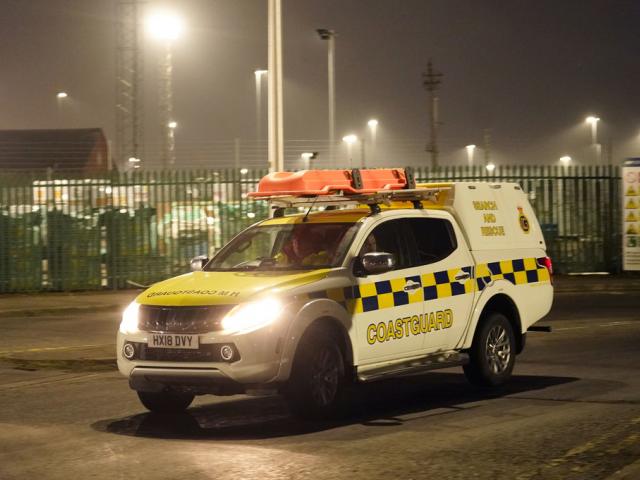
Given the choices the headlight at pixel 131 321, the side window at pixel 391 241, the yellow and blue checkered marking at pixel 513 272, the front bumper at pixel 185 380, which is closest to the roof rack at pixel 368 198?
the side window at pixel 391 241

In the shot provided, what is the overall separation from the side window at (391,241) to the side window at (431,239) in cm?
12

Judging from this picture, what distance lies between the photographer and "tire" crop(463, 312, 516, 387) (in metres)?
10.6

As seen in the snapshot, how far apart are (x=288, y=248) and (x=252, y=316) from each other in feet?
4.91

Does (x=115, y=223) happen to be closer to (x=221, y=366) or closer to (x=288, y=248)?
(x=288, y=248)

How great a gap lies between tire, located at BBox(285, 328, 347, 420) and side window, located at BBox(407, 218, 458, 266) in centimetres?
140

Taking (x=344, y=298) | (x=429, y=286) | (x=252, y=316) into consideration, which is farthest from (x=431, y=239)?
(x=252, y=316)

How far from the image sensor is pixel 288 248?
9.93 metres

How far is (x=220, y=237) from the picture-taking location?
23797mm

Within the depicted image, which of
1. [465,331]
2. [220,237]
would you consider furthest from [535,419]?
[220,237]

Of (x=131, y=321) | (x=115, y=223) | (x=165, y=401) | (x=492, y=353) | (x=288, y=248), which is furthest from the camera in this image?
(x=115, y=223)

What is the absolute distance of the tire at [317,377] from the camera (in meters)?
8.66

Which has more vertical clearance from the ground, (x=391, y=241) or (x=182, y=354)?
(x=391, y=241)

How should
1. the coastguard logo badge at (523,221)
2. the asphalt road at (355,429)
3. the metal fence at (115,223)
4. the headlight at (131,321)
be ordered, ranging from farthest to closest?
the metal fence at (115,223), the coastguard logo badge at (523,221), the headlight at (131,321), the asphalt road at (355,429)

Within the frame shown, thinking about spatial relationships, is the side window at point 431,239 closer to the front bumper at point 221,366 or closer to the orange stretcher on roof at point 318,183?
the orange stretcher on roof at point 318,183
